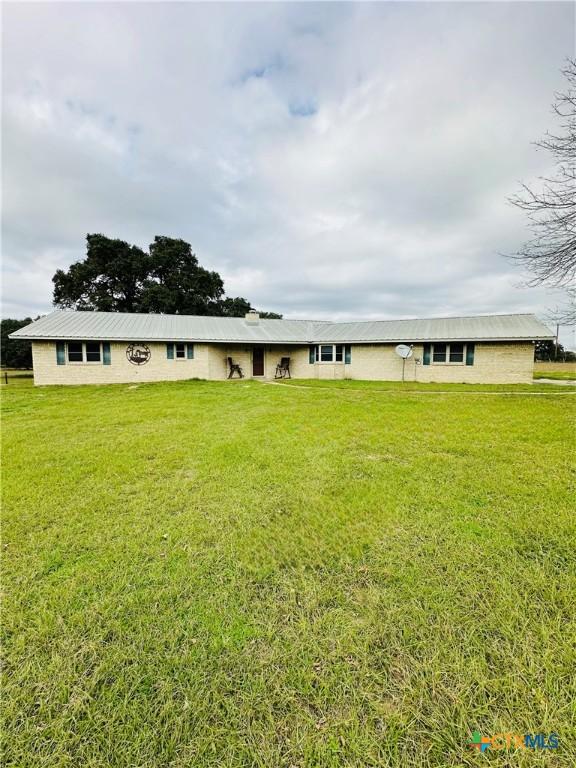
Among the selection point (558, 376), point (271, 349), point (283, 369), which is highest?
point (271, 349)

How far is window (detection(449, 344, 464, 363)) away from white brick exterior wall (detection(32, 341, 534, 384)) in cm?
28

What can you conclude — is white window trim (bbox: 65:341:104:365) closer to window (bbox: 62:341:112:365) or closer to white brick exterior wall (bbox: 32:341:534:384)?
window (bbox: 62:341:112:365)

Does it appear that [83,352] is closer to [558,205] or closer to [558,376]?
[558,205]

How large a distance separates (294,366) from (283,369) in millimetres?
816

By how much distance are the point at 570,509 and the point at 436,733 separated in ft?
9.48

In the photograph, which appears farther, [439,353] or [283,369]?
[283,369]

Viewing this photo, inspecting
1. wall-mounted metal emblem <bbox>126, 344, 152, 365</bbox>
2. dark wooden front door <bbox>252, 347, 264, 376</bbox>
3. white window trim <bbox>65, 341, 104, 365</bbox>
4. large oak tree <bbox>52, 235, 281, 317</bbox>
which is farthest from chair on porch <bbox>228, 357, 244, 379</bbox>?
large oak tree <bbox>52, 235, 281, 317</bbox>

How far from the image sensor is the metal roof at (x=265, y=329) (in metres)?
15.9

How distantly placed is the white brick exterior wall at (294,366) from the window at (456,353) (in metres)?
0.28

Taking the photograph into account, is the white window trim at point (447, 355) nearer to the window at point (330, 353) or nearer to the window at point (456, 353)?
the window at point (456, 353)

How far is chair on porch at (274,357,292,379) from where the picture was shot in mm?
20531

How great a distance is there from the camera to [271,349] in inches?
806

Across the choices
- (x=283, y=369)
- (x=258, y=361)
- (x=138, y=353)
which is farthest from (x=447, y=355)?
(x=138, y=353)

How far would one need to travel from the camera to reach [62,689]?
61.2 inches
